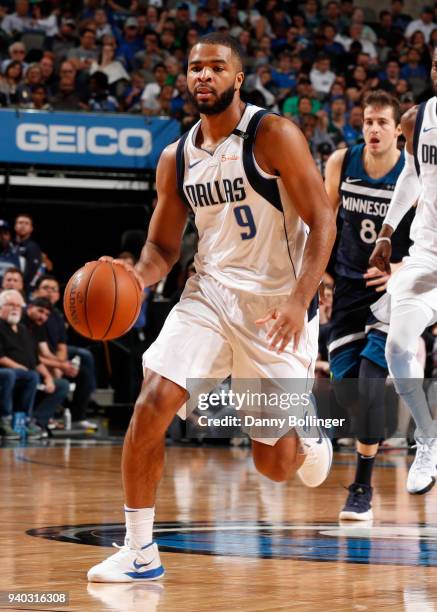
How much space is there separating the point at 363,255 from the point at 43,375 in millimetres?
5682

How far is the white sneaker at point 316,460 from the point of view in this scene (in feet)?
15.5

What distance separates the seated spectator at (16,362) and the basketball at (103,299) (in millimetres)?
6687

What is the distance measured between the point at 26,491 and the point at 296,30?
37.3ft

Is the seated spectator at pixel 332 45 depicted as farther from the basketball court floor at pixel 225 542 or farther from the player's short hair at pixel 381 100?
the player's short hair at pixel 381 100

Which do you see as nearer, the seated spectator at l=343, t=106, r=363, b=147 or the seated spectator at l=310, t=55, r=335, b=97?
the seated spectator at l=343, t=106, r=363, b=147

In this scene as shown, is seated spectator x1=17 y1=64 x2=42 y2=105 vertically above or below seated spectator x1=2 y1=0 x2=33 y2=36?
below

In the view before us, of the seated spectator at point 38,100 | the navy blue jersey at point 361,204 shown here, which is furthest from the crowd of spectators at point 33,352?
the navy blue jersey at point 361,204

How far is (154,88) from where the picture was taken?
13.9m

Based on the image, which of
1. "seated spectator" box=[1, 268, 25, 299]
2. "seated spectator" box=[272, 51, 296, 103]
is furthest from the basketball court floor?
"seated spectator" box=[272, 51, 296, 103]

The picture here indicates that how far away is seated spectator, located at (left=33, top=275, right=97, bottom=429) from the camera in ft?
37.9

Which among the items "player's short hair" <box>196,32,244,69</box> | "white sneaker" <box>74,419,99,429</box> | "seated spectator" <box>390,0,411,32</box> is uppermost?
"seated spectator" <box>390,0,411,32</box>

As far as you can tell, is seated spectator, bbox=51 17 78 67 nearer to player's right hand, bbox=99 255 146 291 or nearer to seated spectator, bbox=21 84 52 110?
seated spectator, bbox=21 84 52 110

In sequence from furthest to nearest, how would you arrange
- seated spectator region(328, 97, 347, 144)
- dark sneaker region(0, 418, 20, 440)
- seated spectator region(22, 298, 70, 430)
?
seated spectator region(328, 97, 347, 144) < seated spectator region(22, 298, 70, 430) < dark sneaker region(0, 418, 20, 440)

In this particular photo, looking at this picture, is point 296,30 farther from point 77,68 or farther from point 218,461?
point 218,461
